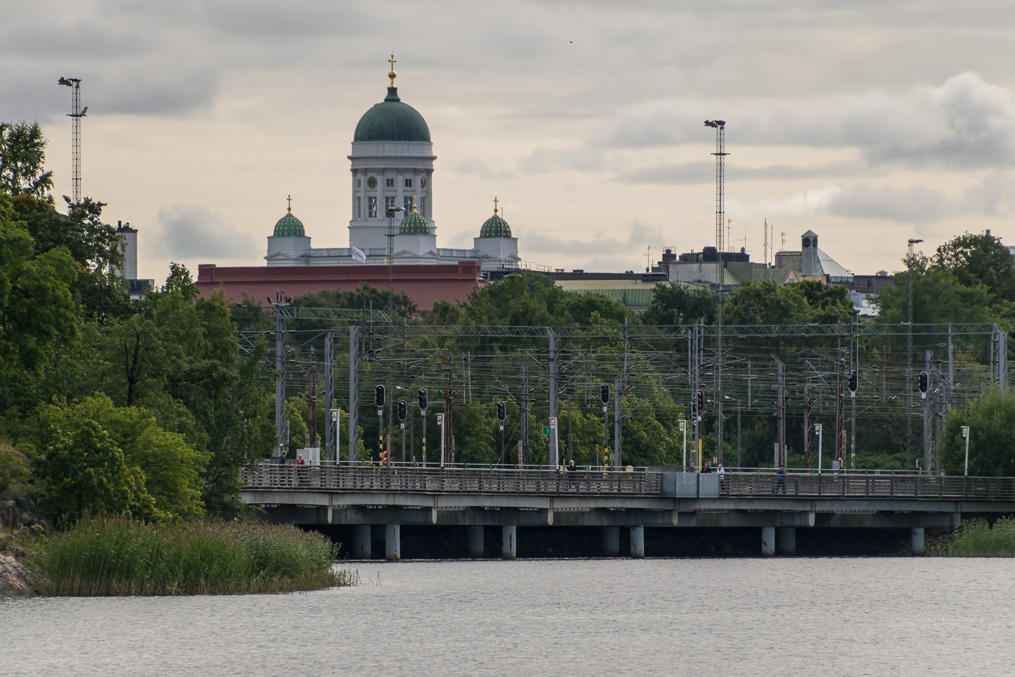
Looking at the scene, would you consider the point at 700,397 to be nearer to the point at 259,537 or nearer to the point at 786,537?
the point at 786,537

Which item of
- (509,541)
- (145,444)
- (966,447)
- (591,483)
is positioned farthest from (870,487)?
(145,444)

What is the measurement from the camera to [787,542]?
107 m

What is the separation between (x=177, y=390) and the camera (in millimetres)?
81688

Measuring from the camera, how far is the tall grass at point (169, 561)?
63938 mm

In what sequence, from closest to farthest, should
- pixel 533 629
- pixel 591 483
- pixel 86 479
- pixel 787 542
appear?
pixel 533 629
pixel 86 479
pixel 591 483
pixel 787 542

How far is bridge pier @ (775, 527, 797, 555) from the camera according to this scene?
350ft

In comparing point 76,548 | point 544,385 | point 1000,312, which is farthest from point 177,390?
point 1000,312

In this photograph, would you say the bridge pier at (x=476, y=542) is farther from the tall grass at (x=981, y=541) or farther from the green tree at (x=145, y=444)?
the green tree at (x=145, y=444)

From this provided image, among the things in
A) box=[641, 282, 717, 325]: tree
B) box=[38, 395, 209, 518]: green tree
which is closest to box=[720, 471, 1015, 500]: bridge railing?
box=[38, 395, 209, 518]: green tree

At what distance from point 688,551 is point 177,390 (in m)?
33.8

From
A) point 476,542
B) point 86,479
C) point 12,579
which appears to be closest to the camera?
point 12,579

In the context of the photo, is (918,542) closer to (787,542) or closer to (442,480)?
(787,542)

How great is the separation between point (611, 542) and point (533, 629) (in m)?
41.2

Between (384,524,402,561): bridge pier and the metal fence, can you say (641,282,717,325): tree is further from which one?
(384,524,402,561): bridge pier
